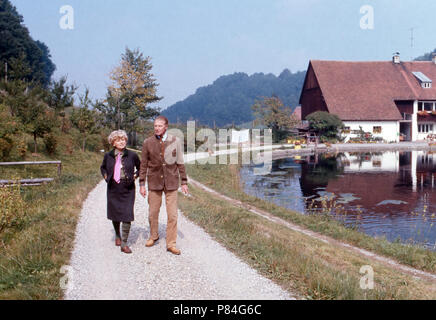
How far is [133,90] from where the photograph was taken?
3144 cm

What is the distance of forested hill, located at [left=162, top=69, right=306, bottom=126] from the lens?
127 metres

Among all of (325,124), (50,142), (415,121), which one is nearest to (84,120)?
(50,142)

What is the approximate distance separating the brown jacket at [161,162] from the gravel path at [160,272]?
3.48 ft

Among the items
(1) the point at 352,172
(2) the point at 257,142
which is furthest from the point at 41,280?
(2) the point at 257,142

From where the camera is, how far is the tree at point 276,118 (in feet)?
151

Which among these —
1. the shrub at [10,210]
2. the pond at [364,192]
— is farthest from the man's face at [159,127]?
the pond at [364,192]

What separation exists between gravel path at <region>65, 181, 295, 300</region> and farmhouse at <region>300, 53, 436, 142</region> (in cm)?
4161

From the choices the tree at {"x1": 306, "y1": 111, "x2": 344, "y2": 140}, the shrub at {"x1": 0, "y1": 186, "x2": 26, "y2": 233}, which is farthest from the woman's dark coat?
the tree at {"x1": 306, "y1": 111, "x2": 344, "y2": 140}

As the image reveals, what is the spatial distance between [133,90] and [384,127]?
1203 inches

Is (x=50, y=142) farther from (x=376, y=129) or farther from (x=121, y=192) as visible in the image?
(x=376, y=129)

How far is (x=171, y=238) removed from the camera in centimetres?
622

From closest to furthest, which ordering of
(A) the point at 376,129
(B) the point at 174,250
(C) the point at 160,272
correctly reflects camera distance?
1. (C) the point at 160,272
2. (B) the point at 174,250
3. (A) the point at 376,129

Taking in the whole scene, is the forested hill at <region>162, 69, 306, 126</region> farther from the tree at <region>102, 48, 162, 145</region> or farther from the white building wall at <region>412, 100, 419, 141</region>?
the tree at <region>102, 48, 162, 145</region>

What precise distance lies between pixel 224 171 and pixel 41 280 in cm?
1762
